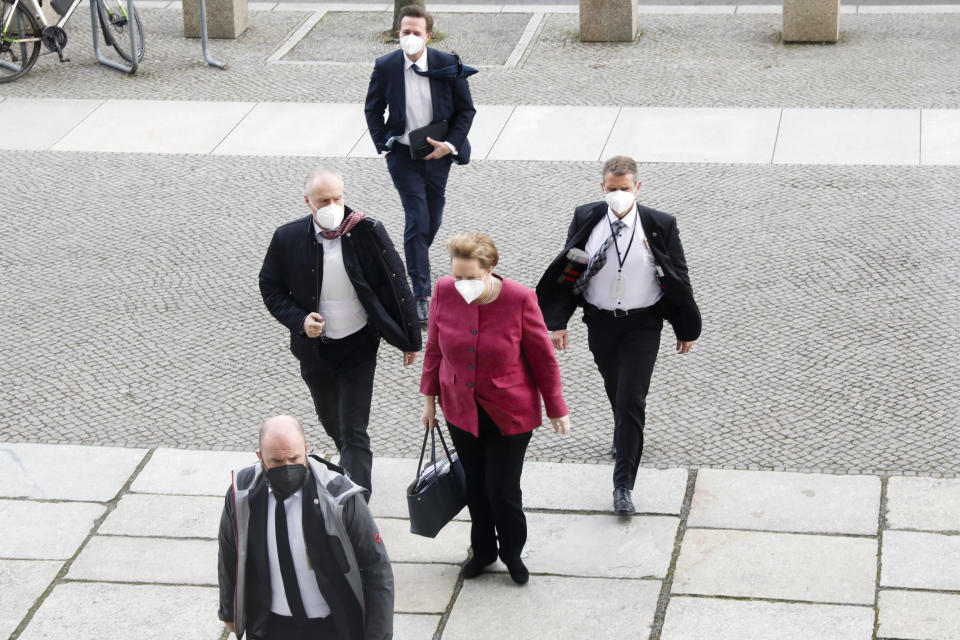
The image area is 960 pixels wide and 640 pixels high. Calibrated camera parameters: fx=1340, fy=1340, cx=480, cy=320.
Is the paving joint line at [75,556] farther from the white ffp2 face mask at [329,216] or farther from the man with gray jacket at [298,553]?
the white ffp2 face mask at [329,216]

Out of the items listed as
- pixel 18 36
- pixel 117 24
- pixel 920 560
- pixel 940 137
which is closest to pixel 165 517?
pixel 920 560

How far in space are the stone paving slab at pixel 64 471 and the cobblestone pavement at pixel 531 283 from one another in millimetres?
137

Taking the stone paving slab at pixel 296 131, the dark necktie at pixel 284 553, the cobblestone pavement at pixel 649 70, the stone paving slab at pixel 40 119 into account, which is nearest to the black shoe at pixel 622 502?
the dark necktie at pixel 284 553

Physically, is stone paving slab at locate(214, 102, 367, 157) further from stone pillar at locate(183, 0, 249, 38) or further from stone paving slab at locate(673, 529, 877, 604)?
stone paving slab at locate(673, 529, 877, 604)

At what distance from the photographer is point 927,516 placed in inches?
241

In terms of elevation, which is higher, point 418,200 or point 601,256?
point 601,256

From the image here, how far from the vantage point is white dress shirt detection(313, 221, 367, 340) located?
19.8 feet

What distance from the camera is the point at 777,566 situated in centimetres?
584

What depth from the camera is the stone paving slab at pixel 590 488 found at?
6.41 meters

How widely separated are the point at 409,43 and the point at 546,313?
2.71 metres

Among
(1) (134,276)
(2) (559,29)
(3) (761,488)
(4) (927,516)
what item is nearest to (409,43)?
(1) (134,276)

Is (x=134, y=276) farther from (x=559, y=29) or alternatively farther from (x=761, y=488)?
(x=559, y=29)

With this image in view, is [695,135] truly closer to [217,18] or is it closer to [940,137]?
[940,137]

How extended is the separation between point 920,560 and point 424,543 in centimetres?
220
